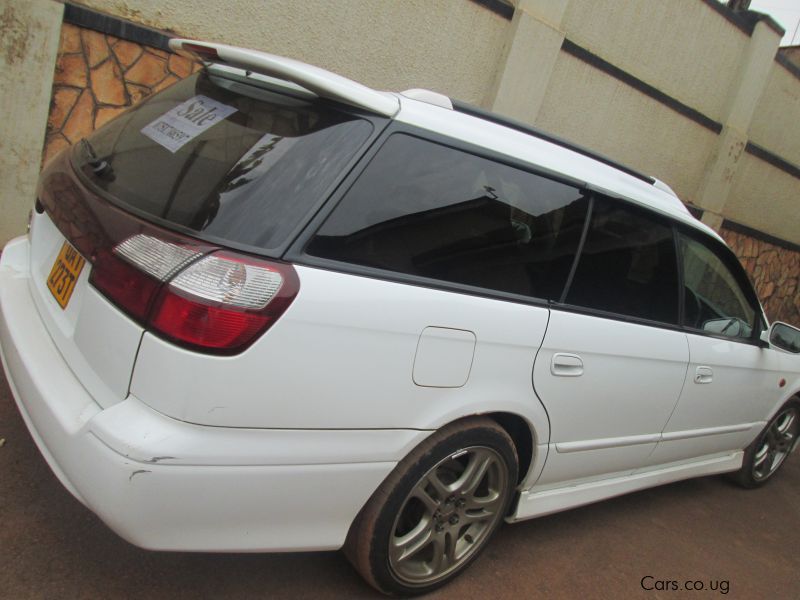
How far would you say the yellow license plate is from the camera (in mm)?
1978

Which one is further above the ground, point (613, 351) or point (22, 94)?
point (22, 94)

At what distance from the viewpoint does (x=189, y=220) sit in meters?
1.79

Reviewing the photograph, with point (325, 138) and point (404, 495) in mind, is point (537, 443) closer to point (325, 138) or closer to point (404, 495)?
point (404, 495)

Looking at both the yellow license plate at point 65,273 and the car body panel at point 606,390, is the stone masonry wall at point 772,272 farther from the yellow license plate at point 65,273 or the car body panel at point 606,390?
the yellow license plate at point 65,273

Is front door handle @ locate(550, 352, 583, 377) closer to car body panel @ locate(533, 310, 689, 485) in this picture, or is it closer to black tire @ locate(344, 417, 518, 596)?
car body panel @ locate(533, 310, 689, 485)

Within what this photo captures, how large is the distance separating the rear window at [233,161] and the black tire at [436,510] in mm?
931

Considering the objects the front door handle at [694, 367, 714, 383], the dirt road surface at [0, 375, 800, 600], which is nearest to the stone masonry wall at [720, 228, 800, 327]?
the dirt road surface at [0, 375, 800, 600]

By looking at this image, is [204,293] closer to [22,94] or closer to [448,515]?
[448,515]

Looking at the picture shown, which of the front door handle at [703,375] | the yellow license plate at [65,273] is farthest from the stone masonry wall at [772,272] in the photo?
the yellow license plate at [65,273]

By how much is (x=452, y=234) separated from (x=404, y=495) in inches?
35.7

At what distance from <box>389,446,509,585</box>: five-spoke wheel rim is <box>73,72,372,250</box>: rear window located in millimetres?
1049

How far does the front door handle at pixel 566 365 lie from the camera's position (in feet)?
7.98

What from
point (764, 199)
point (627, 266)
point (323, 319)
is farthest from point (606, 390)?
point (764, 199)

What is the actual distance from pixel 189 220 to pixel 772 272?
1255 cm
